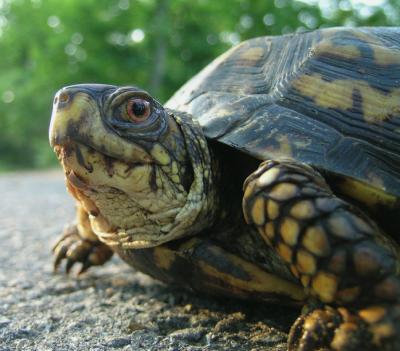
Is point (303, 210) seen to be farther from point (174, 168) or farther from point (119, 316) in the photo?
point (119, 316)

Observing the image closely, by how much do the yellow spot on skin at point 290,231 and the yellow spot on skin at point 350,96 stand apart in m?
0.52

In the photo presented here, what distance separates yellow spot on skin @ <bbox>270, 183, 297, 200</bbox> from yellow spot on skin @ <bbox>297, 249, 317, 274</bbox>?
144 millimetres

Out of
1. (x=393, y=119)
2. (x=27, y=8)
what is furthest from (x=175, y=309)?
(x=27, y=8)

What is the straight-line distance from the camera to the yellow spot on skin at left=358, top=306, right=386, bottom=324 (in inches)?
42.3

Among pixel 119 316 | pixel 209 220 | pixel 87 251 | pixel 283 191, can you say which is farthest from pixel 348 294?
pixel 87 251

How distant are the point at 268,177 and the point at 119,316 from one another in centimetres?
84

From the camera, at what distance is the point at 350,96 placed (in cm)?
155

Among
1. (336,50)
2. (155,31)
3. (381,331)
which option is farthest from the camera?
(155,31)

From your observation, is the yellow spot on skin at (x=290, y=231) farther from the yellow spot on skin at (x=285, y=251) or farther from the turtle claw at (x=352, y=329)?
the turtle claw at (x=352, y=329)

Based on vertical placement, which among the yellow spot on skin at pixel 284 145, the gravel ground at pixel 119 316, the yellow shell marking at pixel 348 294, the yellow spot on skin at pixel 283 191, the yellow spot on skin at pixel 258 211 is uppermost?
the yellow spot on skin at pixel 284 145

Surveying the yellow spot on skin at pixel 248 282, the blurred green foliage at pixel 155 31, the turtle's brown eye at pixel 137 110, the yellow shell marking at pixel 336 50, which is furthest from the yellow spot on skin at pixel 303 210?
the blurred green foliage at pixel 155 31

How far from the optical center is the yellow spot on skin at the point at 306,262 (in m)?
1.15

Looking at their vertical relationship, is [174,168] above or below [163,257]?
above

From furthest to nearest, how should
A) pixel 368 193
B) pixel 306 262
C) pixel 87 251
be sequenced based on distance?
pixel 87 251 → pixel 368 193 → pixel 306 262
